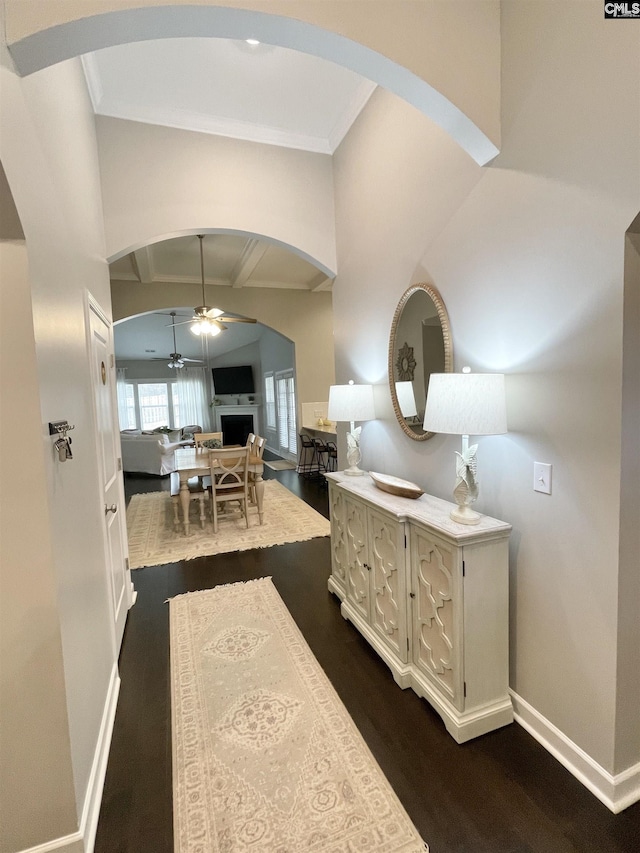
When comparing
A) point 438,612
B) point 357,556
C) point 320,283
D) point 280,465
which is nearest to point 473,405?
point 438,612

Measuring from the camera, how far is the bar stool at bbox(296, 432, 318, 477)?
7624 millimetres

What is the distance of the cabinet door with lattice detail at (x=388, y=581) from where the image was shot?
6.73 ft

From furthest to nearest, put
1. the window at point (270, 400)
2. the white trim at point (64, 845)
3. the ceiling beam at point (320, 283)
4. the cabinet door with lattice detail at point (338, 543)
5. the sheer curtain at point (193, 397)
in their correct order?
the sheer curtain at point (193, 397), the window at point (270, 400), the ceiling beam at point (320, 283), the cabinet door with lattice detail at point (338, 543), the white trim at point (64, 845)

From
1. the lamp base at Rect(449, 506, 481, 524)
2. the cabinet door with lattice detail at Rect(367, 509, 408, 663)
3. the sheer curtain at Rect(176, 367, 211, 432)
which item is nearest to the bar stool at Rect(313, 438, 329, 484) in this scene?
the cabinet door with lattice detail at Rect(367, 509, 408, 663)

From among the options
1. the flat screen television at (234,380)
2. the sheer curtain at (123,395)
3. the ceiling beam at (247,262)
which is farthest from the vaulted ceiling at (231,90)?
the sheer curtain at (123,395)

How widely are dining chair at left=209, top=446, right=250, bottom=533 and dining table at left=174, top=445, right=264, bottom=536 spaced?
1.9 inches

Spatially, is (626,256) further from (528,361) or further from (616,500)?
(616,500)

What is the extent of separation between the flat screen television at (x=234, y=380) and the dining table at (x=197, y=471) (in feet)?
20.3

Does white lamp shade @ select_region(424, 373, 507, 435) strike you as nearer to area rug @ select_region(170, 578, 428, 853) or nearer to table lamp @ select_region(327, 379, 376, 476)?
table lamp @ select_region(327, 379, 376, 476)

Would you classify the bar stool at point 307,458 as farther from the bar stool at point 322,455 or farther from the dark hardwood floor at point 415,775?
the dark hardwood floor at point 415,775

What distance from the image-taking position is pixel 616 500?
137cm

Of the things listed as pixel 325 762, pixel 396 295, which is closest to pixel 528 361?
pixel 396 295

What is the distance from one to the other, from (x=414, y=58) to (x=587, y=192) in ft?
2.84

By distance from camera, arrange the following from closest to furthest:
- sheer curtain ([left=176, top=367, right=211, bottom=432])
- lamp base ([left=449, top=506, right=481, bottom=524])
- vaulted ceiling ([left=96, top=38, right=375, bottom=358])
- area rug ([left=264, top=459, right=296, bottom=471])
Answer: lamp base ([left=449, top=506, right=481, bottom=524]) < vaulted ceiling ([left=96, top=38, right=375, bottom=358]) < area rug ([left=264, top=459, right=296, bottom=471]) < sheer curtain ([left=176, top=367, right=211, bottom=432])
